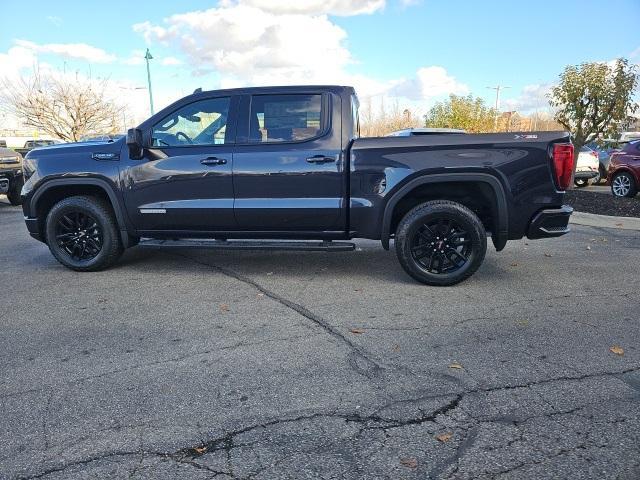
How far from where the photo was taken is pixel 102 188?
5.68 m

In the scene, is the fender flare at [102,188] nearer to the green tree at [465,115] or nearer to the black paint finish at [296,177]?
the black paint finish at [296,177]

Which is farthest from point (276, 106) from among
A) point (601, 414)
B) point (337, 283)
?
point (601, 414)

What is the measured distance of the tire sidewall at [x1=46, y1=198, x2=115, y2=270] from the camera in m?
5.68

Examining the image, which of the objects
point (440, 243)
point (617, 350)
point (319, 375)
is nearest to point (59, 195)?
point (319, 375)

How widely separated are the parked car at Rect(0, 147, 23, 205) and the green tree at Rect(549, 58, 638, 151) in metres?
12.3

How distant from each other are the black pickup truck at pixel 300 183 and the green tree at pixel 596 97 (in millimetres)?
7637

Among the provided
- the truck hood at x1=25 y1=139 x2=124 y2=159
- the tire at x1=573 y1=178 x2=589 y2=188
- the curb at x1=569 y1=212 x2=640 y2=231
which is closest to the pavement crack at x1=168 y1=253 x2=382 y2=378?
the truck hood at x1=25 y1=139 x2=124 y2=159

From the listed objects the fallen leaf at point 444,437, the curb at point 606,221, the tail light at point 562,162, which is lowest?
the fallen leaf at point 444,437

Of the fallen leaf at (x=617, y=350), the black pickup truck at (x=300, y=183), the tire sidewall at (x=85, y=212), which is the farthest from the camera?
the tire sidewall at (x=85, y=212)

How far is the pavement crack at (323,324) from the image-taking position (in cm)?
345

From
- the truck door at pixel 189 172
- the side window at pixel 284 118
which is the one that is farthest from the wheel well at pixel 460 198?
the truck door at pixel 189 172

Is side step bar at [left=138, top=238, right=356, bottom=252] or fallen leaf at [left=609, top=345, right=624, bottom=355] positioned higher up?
side step bar at [left=138, top=238, right=356, bottom=252]

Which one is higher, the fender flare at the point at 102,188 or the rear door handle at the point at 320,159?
the rear door handle at the point at 320,159

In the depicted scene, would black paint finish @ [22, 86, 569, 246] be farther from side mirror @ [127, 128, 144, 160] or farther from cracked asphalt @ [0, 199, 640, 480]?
cracked asphalt @ [0, 199, 640, 480]
